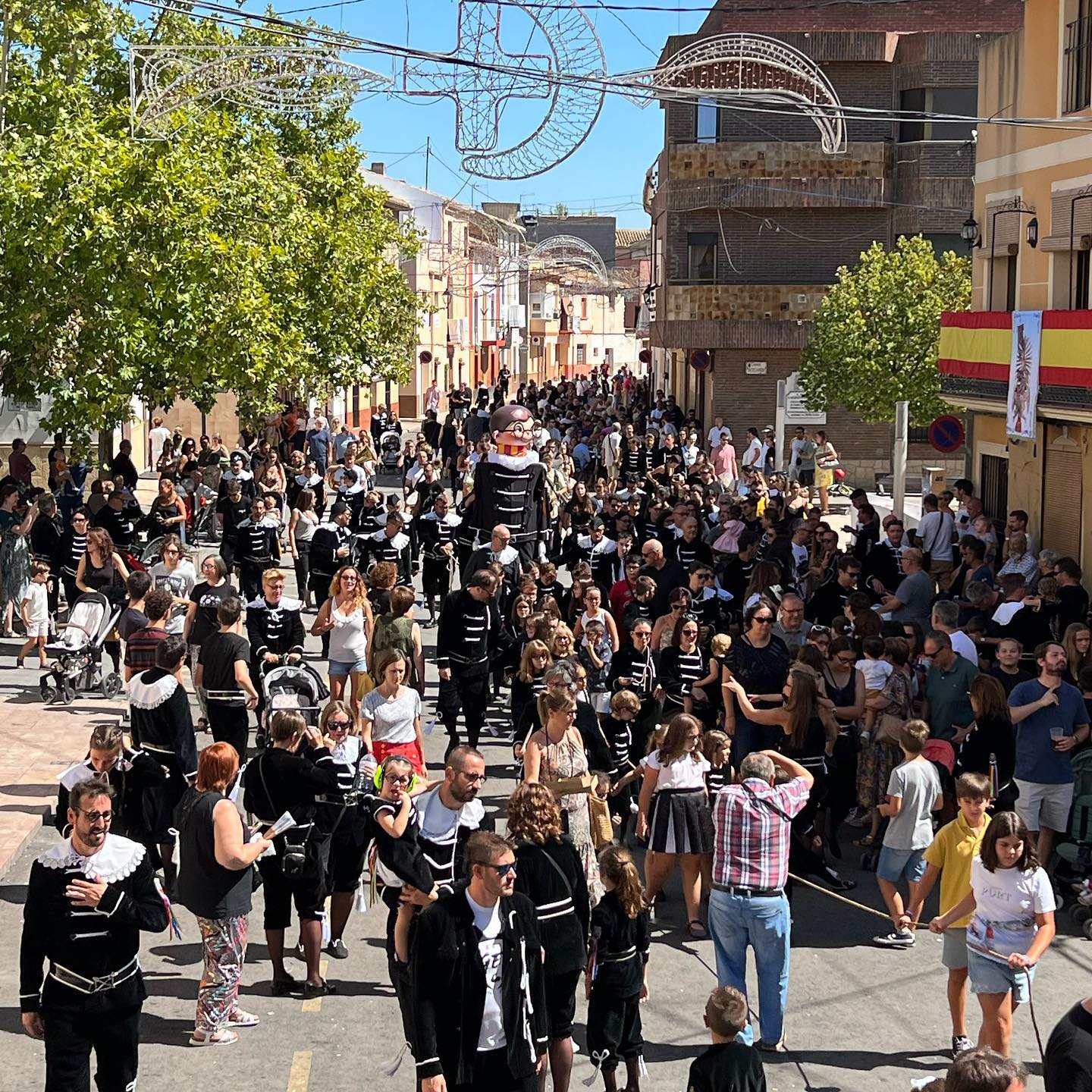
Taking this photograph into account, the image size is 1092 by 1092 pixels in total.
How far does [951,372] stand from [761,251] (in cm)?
1934

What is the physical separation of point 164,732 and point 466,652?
356cm

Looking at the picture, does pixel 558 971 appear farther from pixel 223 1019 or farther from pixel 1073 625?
pixel 1073 625

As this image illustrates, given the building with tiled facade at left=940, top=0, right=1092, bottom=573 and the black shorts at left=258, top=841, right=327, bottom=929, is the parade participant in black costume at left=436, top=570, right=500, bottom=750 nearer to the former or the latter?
the black shorts at left=258, top=841, right=327, bottom=929

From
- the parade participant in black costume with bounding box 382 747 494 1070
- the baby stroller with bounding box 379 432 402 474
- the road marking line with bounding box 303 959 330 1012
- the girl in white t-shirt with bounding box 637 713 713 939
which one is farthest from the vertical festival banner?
the baby stroller with bounding box 379 432 402 474

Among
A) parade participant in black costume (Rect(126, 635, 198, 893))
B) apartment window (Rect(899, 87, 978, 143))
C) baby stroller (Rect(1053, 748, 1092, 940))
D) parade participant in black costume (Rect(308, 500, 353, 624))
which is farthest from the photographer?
apartment window (Rect(899, 87, 978, 143))

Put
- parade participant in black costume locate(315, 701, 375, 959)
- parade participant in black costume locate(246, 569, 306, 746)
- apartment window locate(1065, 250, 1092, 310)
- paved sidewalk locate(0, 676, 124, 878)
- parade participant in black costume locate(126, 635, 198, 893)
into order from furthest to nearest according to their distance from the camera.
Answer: apartment window locate(1065, 250, 1092, 310) < parade participant in black costume locate(246, 569, 306, 746) < paved sidewalk locate(0, 676, 124, 878) < parade participant in black costume locate(126, 635, 198, 893) < parade participant in black costume locate(315, 701, 375, 959)

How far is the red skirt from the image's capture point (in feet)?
33.0

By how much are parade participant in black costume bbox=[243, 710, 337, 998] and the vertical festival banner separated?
12798 millimetres

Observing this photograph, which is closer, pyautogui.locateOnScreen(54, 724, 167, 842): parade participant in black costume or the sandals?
the sandals

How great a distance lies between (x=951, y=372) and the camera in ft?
79.0

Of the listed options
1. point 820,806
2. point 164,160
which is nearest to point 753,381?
point 164,160

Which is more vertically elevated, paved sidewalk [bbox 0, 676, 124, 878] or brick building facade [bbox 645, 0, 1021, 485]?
brick building facade [bbox 645, 0, 1021, 485]

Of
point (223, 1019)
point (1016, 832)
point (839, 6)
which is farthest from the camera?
point (839, 6)

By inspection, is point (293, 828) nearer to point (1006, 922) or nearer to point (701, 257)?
point (1006, 922)
